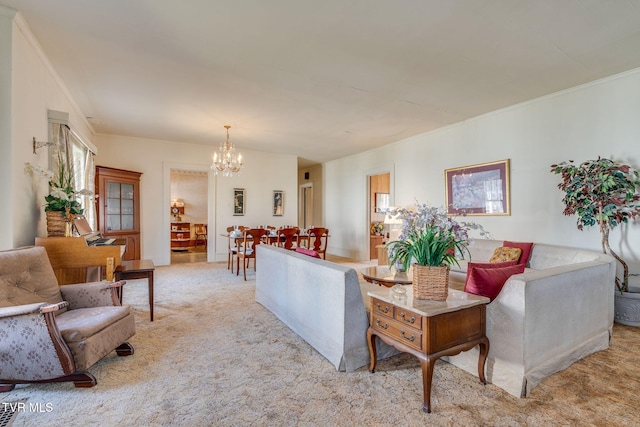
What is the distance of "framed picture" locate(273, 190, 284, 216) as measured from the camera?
809cm

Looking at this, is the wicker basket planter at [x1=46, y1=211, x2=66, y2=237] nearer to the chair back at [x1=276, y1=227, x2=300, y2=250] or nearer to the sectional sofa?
the sectional sofa

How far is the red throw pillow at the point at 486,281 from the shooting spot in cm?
211

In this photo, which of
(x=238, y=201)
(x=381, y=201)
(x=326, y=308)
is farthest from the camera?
(x=381, y=201)

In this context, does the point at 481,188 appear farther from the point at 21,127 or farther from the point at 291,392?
the point at 21,127

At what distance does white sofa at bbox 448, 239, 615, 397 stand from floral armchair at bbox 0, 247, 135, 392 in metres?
2.63

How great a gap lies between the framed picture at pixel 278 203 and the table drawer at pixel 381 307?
6.19 metres

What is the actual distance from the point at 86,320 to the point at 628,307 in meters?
5.06

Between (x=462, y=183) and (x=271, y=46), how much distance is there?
12.7ft

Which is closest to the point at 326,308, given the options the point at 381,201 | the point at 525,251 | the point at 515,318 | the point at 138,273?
the point at 515,318

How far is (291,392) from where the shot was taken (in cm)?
196

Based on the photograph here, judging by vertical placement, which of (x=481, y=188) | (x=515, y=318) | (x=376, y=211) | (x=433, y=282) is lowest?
(x=515, y=318)

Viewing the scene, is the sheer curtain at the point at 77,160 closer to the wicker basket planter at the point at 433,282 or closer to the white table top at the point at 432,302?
the white table top at the point at 432,302

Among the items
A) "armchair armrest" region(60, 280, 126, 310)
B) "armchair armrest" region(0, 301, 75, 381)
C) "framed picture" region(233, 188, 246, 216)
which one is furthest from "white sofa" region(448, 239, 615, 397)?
"framed picture" region(233, 188, 246, 216)

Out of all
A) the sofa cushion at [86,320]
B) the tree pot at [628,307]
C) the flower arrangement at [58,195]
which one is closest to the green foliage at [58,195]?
the flower arrangement at [58,195]
